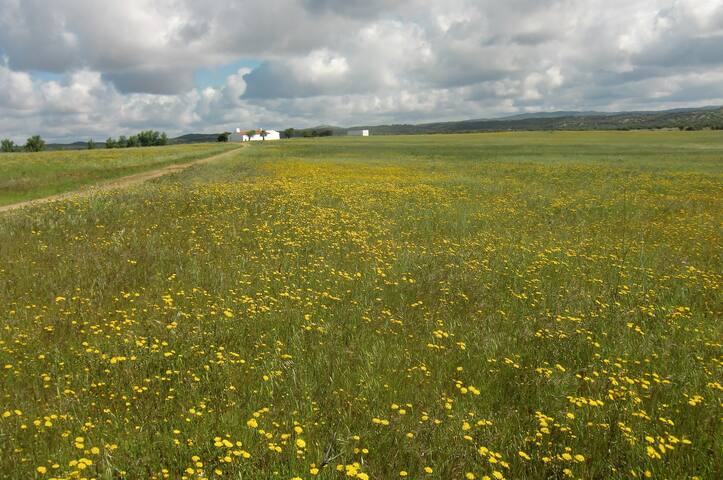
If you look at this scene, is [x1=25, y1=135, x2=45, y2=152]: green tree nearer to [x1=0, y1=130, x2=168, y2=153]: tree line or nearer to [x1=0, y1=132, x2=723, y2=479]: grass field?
[x1=0, y1=130, x2=168, y2=153]: tree line

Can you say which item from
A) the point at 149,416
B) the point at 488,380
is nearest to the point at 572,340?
the point at 488,380

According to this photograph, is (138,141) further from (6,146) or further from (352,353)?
(352,353)

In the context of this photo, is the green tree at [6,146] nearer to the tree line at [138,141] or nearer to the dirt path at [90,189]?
the tree line at [138,141]

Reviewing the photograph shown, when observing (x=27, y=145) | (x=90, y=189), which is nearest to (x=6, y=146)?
(x=27, y=145)

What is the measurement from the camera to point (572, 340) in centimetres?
623

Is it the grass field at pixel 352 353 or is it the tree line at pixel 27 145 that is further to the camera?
the tree line at pixel 27 145

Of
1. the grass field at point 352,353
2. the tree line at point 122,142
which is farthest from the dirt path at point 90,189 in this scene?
the tree line at point 122,142

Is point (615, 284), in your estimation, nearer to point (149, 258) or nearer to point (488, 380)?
point (488, 380)

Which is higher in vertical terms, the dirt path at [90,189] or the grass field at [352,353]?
the dirt path at [90,189]

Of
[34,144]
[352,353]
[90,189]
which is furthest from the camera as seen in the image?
[34,144]

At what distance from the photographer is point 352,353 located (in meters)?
5.55

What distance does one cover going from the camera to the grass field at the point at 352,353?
3.79m

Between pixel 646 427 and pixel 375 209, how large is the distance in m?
12.5

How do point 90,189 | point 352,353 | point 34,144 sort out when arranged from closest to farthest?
1. point 352,353
2. point 90,189
3. point 34,144
